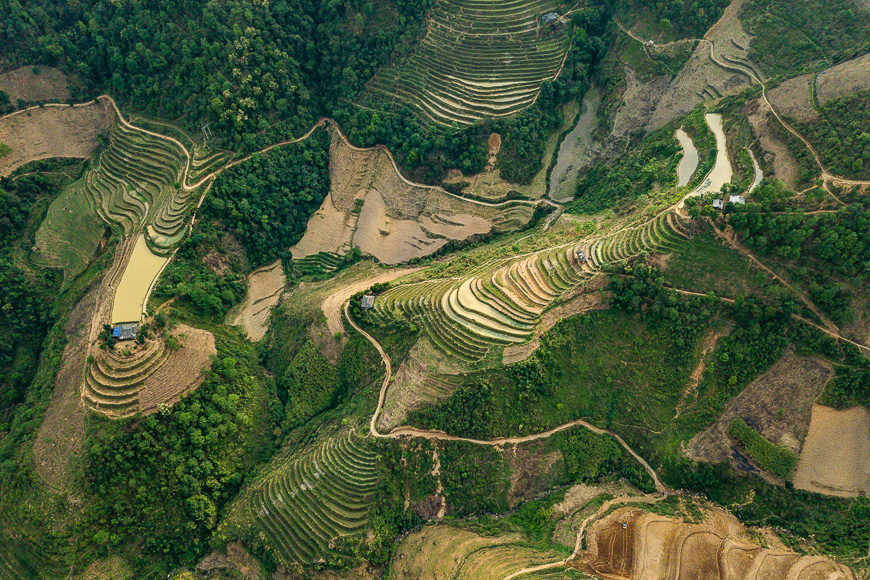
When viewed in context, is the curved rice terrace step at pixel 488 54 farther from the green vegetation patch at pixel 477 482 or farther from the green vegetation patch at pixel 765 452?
the green vegetation patch at pixel 765 452

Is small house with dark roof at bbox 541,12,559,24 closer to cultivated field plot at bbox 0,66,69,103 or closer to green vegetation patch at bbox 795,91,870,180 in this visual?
green vegetation patch at bbox 795,91,870,180

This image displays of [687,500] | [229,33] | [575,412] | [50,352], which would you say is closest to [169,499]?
[50,352]

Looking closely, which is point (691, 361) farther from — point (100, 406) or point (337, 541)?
point (100, 406)

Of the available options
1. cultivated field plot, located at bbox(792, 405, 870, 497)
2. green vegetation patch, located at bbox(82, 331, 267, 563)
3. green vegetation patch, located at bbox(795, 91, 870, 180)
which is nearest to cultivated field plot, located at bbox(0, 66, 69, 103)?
green vegetation patch, located at bbox(82, 331, 267, 563)

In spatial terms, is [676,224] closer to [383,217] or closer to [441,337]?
[441,337]

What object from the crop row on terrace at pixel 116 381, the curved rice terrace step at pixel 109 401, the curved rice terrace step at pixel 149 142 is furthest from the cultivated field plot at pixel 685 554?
the curved rice terrace step at pixel 149 142
